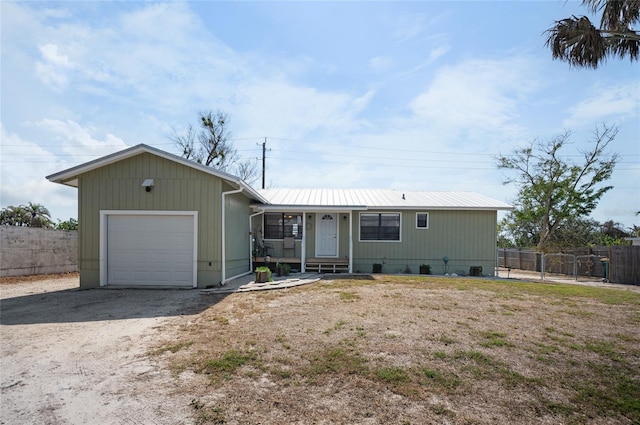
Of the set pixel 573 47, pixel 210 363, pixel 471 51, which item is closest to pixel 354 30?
pixel 471 51

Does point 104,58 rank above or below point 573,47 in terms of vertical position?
above

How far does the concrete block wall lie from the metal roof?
27.2ft

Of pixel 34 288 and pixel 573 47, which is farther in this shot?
pixel 34 288

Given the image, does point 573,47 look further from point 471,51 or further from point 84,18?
point 84,18

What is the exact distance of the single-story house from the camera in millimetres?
10344

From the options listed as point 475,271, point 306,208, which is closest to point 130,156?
point 306,208

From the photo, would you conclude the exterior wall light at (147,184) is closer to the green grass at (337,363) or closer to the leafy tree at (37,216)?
the green grass at (337,363)

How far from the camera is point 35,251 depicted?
45.0ft

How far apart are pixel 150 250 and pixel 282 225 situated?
557 cm

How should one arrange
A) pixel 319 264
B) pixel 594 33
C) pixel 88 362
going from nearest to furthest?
pixel 88 362 < pixel 594 33 < pixel 319 264

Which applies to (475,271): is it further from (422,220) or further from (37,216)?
(37,216)

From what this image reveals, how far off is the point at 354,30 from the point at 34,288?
11.7 metres

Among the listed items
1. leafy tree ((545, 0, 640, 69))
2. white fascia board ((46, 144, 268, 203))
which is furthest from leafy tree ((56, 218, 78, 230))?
leafy tree ((545, 0, 640, 69))

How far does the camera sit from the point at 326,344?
5.09 m
